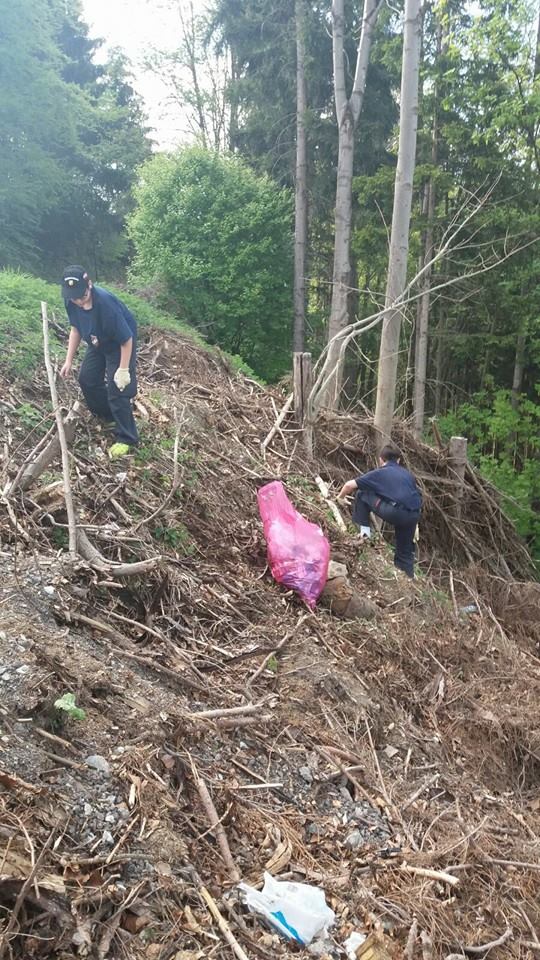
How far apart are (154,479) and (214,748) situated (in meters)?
2.59

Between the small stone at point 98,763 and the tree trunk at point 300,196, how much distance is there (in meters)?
13.4

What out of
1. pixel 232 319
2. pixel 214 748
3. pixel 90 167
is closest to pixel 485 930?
pixel 214 748

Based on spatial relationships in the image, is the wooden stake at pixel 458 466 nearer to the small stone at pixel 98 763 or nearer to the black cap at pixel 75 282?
the black cap at pixel 75 282

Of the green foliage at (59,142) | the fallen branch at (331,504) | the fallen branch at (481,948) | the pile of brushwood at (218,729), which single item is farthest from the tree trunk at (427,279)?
the fallen branch at (481,948)

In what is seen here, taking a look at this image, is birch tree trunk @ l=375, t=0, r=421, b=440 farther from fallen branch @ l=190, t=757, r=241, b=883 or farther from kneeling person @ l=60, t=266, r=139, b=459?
fallen branch @ l=190, t=757, r=241, b=883

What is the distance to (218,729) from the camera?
3.20 metres

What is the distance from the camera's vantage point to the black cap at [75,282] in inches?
194

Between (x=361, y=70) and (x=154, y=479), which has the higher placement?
(x=361, y=70)

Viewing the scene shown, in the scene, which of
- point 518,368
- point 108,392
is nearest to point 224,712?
point 108,392

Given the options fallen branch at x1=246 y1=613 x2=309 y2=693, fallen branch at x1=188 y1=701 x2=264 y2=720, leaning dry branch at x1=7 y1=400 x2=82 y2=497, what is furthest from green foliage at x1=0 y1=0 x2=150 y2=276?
fallen branch at x1=188 y1=701 x2=264 y2=720

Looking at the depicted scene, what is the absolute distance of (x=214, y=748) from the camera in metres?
3.10

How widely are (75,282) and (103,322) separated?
0.35 m

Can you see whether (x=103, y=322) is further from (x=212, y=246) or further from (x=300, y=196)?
(x=300, y=196)

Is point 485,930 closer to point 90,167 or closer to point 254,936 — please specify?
point 254,936
